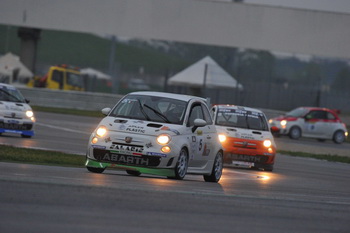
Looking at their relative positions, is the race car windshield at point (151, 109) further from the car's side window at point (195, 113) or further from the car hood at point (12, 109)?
the car hood at point (12, 109)

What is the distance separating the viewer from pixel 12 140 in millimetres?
23562

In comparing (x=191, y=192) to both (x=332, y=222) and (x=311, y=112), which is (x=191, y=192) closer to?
(x=332, y=222)

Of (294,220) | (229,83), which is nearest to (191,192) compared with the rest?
(294,220)

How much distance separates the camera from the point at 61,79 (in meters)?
52.5

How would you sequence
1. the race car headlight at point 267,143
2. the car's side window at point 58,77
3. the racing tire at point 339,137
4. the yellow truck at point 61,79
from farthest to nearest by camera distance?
the car's side window at point 58,77, the yellow truck at point 61,79, the racing tire at point 339,137, the race car headlight at point 267,143

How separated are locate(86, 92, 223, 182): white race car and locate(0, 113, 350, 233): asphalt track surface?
710 mm

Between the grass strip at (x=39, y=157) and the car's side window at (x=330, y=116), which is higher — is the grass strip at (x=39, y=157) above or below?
below

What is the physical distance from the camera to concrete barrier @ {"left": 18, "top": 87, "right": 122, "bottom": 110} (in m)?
46.5

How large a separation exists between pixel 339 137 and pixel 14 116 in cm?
2017

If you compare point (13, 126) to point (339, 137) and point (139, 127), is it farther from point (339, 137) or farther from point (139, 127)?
point (339, 137)

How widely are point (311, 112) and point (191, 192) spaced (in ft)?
96.9

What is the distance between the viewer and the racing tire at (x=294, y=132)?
4009cm

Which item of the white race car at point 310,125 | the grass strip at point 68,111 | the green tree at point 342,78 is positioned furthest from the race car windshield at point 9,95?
the green tree at point 342,78

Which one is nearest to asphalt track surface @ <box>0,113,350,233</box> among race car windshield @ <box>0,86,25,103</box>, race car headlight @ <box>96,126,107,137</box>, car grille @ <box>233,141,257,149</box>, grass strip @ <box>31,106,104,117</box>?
race car headlight @ <box>96,126,107,137</box>
